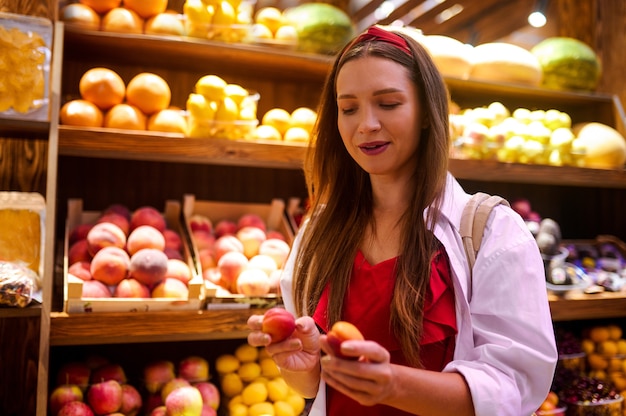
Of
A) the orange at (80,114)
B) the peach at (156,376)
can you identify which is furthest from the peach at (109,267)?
the orange at (80,114)

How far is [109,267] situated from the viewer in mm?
1894

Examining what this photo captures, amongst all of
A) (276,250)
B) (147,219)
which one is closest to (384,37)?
(276,250)

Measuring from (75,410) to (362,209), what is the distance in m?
1.10

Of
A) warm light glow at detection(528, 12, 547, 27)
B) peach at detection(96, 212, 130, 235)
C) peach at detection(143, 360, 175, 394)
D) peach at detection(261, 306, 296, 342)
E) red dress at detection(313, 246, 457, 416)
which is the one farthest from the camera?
warm light glow at detection(528, 12, 547, 27)

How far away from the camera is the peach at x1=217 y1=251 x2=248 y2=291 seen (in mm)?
2049

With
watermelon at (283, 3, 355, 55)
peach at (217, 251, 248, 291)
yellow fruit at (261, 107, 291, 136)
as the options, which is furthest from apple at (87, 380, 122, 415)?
watermelon at (283, 3, 355, 55)

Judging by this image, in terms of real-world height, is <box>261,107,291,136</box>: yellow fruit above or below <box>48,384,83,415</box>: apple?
above

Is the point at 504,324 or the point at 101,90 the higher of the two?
the point at 101,90

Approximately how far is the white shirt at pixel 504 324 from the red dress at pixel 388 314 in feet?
0.09

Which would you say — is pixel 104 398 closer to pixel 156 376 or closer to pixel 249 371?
pixel 156 376

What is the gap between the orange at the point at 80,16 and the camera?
2.10m

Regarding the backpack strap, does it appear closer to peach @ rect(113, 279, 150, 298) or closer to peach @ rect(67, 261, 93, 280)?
peach @ rect(113, 279, 150, 298)

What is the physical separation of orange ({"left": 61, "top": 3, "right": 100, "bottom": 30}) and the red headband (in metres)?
1.27

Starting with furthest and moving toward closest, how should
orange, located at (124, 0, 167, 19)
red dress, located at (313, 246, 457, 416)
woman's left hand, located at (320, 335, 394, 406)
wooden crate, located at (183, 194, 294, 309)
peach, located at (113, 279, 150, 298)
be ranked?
wooden crate, located at (183, 194, 294, 309), orange, located at (124, 0, 167, 19), peach, located at (113, 279, 150, 298), red dress, located at (313, 246, 457, 416), woman's left hand, located at (320, 335, 394, 406)
